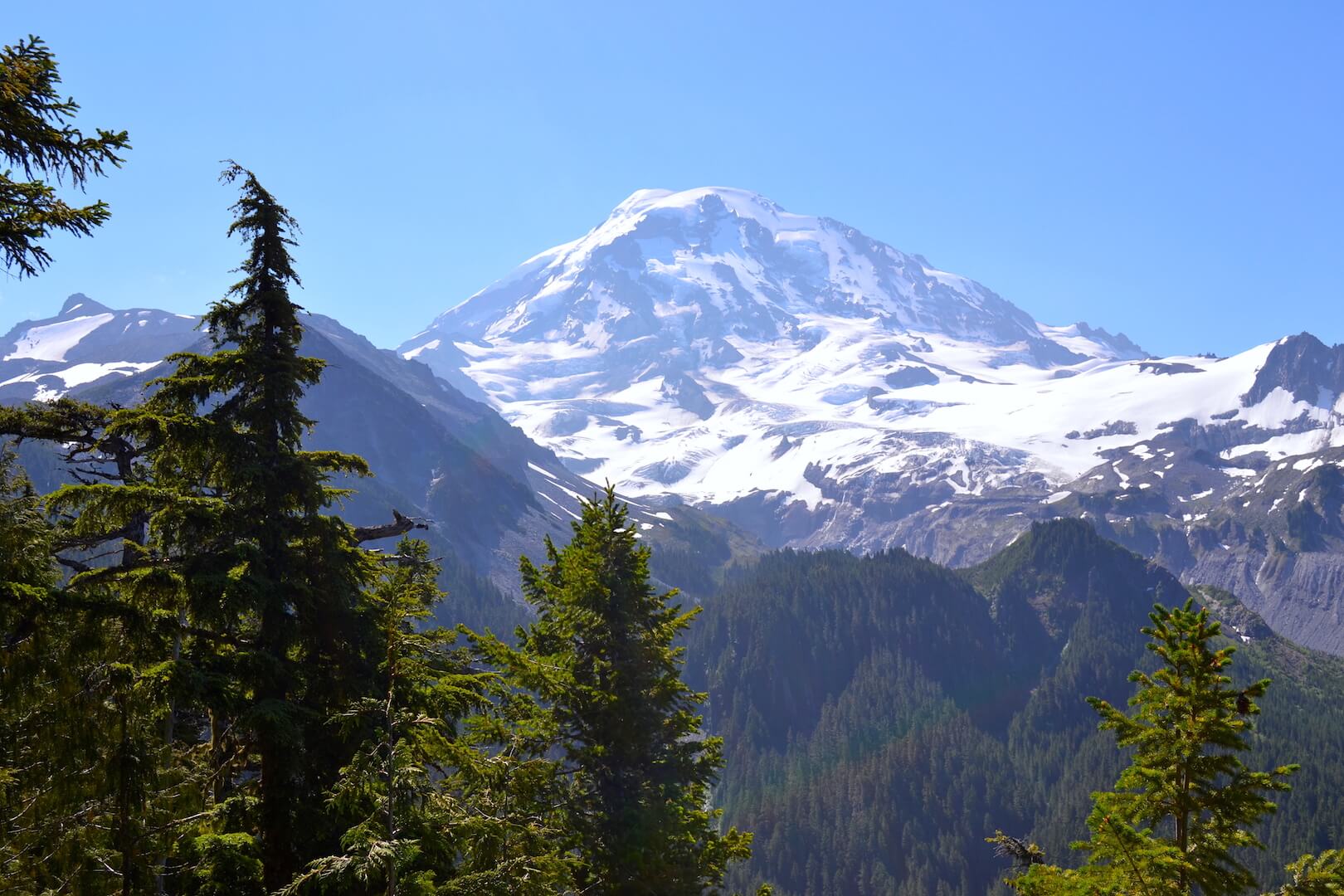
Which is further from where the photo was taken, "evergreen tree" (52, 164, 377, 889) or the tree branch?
the tree branch

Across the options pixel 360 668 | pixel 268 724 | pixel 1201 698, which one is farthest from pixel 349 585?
pixel 1201 698

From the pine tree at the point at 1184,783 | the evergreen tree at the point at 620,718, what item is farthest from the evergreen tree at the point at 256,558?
the pine tree at the point at 1184,783

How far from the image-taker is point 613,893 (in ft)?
66.3

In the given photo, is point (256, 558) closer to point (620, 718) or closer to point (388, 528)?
point (388, 528)

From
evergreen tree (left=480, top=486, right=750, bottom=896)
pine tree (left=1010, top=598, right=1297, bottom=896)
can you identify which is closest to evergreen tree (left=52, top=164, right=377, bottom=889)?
evergreen tree (left=480, top=486, right=750, bottom=896)

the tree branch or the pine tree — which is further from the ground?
the tree branch

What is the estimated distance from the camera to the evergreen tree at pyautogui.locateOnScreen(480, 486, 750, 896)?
67.3 ft

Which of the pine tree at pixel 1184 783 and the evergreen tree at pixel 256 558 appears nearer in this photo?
the evergreen tree at pixel 256 558

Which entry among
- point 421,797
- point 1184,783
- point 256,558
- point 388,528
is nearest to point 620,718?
point 388,528

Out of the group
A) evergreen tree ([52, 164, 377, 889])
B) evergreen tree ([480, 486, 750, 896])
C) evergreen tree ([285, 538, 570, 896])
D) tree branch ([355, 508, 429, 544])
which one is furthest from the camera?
evergreen tree ([480, 486, 750, 896])

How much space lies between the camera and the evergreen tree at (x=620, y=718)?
2052cm

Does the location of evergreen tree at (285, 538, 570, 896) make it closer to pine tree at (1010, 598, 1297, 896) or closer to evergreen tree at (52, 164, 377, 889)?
evergreen tree at (52, 164, 377, 889)

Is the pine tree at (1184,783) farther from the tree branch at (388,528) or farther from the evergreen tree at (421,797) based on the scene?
the tree branch at (388,528)

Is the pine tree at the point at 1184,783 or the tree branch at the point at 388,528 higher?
the tree branch at the point at 388,528
